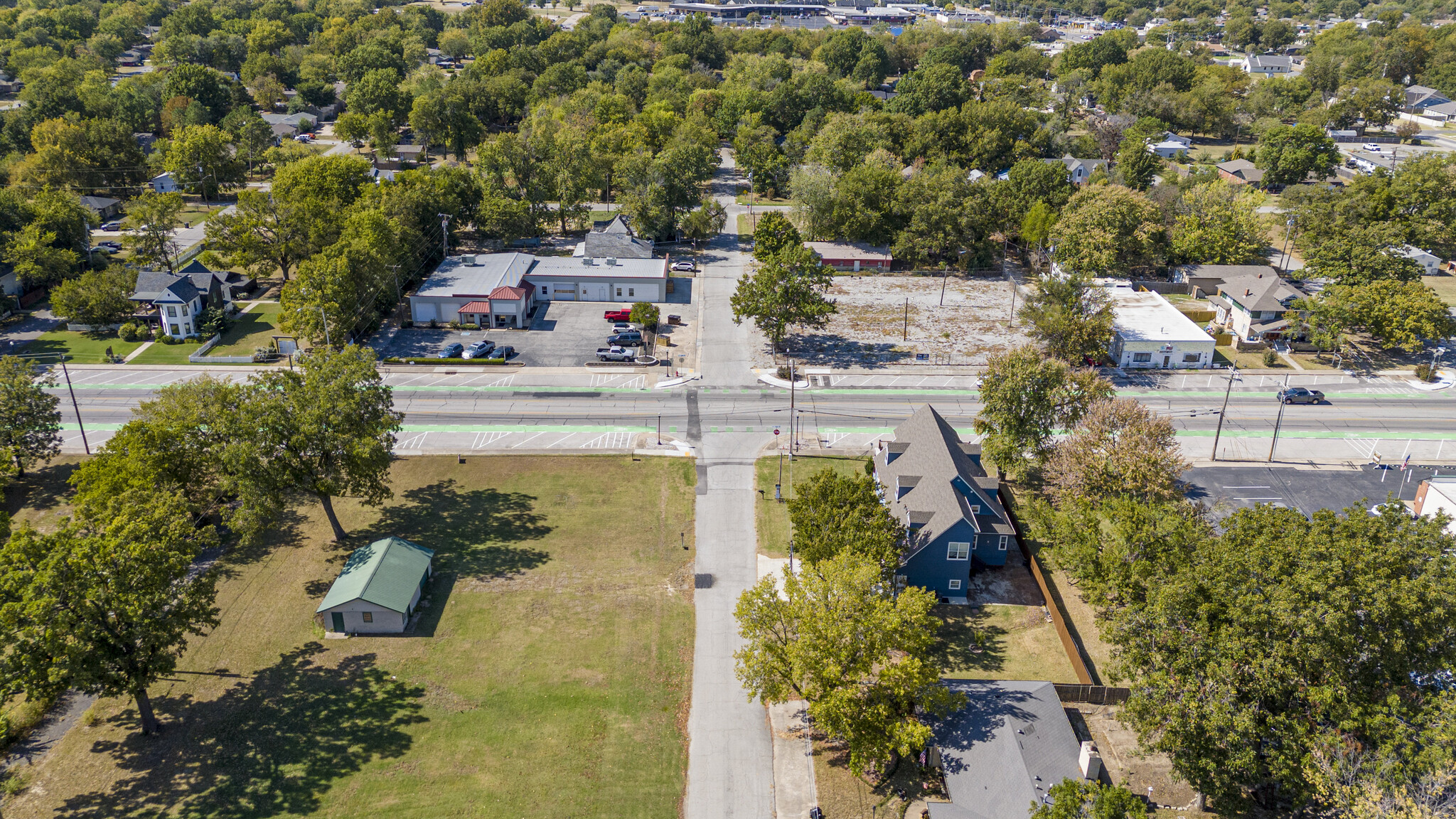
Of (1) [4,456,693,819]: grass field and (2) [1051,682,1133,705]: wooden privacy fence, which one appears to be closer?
(1) [4,456,693,819]: grass field

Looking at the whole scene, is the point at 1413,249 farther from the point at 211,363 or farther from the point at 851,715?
the point at 211,363

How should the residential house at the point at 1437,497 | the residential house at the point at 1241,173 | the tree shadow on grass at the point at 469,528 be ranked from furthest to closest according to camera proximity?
the residential house at the point at 1241,173
the residential house at the point at 1437,497
the tree shadow on grass at the point at 469,528

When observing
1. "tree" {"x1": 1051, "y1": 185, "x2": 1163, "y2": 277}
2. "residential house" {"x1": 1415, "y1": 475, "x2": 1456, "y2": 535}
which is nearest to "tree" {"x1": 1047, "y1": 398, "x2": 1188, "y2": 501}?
"residential house" {"x1": 1415, "y1": 475, "x2": 1456, "y2": 535}

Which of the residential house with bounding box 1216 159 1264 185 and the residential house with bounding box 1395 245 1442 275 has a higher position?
the residential house with bounding box 1216 159 1264 185

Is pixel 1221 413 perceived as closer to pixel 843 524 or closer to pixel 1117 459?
pixel 1117 459

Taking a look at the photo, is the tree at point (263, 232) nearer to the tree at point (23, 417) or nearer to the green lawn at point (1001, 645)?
the tree at point (23, 417)

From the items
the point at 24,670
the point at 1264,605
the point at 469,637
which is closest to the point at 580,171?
the point at 469,637

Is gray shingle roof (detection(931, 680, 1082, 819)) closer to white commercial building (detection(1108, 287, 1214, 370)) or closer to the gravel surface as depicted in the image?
the gravel surface

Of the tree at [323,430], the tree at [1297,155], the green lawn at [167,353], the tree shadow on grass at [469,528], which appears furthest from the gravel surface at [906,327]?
the tree at [1297,155]
